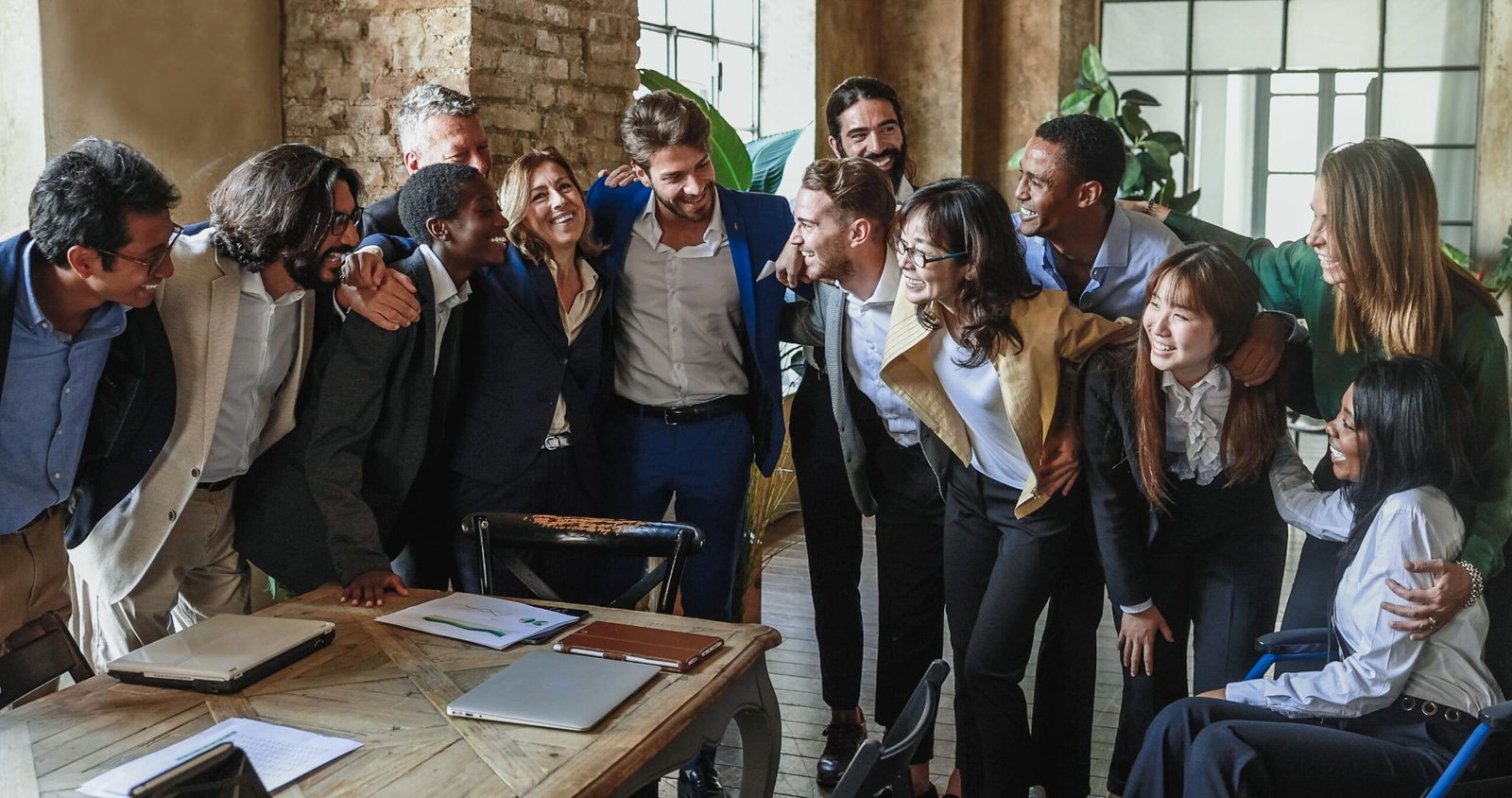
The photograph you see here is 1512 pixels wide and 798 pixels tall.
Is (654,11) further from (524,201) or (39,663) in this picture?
(39,663)

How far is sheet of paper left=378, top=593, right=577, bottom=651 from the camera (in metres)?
2.40

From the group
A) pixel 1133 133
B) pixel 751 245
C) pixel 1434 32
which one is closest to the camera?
pixel 751 245

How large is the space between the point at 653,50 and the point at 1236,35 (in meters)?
4.68

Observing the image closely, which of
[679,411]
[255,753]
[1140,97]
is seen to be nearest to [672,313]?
[679,411]

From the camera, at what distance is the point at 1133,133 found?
8.33m

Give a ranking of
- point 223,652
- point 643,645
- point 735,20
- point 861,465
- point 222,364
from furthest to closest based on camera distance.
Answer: point 735,20 < point 861,465 < point 222,364 < point 643,645 < point 223,652

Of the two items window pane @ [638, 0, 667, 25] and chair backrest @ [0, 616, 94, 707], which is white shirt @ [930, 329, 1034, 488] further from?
window pane @ [638, 0, 667, 25]

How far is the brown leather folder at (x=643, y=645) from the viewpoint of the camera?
7.47 ft

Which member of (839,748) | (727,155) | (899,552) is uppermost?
(727,155)

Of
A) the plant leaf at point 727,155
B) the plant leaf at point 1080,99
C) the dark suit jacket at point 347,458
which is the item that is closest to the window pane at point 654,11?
the plant leaf at point 727,155

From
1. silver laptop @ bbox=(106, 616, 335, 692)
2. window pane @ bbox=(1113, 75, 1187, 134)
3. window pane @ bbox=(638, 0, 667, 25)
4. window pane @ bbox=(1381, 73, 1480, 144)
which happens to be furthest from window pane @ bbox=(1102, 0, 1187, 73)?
silver laptop @ bbox=(106, 616, 335, 692)

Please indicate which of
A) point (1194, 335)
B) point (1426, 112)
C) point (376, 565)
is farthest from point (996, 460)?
point (1426, 112)

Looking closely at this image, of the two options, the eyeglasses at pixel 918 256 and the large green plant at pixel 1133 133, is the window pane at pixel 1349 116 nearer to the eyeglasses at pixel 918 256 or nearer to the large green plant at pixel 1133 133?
the large green plant at pixel 1133 133

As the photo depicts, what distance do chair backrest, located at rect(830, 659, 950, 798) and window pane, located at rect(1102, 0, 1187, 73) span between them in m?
8.56
